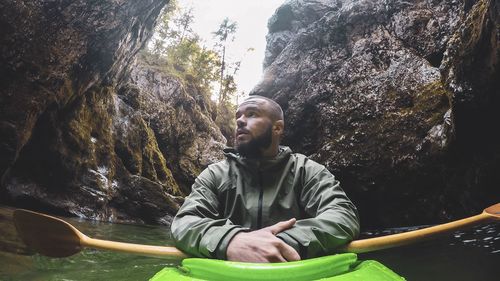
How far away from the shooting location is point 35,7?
7.87 meters

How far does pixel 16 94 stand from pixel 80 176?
3.70 metres

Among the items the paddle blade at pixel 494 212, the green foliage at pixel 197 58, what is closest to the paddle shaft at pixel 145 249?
the paddle blade at pixel 494 212

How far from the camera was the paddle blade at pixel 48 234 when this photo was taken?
8.39ft

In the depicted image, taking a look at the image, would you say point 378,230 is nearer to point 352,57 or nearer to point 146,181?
point 352,57

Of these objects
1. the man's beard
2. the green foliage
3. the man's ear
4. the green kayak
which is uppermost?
the green foliage

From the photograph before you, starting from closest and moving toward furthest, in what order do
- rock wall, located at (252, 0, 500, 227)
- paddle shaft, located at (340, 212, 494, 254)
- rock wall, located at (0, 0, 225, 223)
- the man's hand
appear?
the man's hand, paddle shaft, located at (340, 212, 494, 254), rock wall, located at (252, 0, 500, 227), rock wall, located at (0, 0, 225, 223)

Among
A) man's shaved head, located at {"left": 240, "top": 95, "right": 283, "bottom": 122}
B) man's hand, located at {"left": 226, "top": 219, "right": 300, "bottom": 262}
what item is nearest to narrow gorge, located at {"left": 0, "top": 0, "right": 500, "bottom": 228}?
man's shaved head, located at {"left": 240, "top": 95, "right": 283, "bottom": 122}

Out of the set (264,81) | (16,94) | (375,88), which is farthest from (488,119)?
(16,94)

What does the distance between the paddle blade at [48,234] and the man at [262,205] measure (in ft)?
2.86

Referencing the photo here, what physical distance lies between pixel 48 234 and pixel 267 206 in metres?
1.62

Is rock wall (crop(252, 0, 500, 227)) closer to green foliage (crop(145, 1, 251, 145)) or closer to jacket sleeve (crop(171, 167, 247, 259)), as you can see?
jacket sleeve (crop(171, 167, 247, 259))

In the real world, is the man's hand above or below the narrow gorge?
below

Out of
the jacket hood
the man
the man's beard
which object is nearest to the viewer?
the man

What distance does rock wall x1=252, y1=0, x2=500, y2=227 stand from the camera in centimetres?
567
